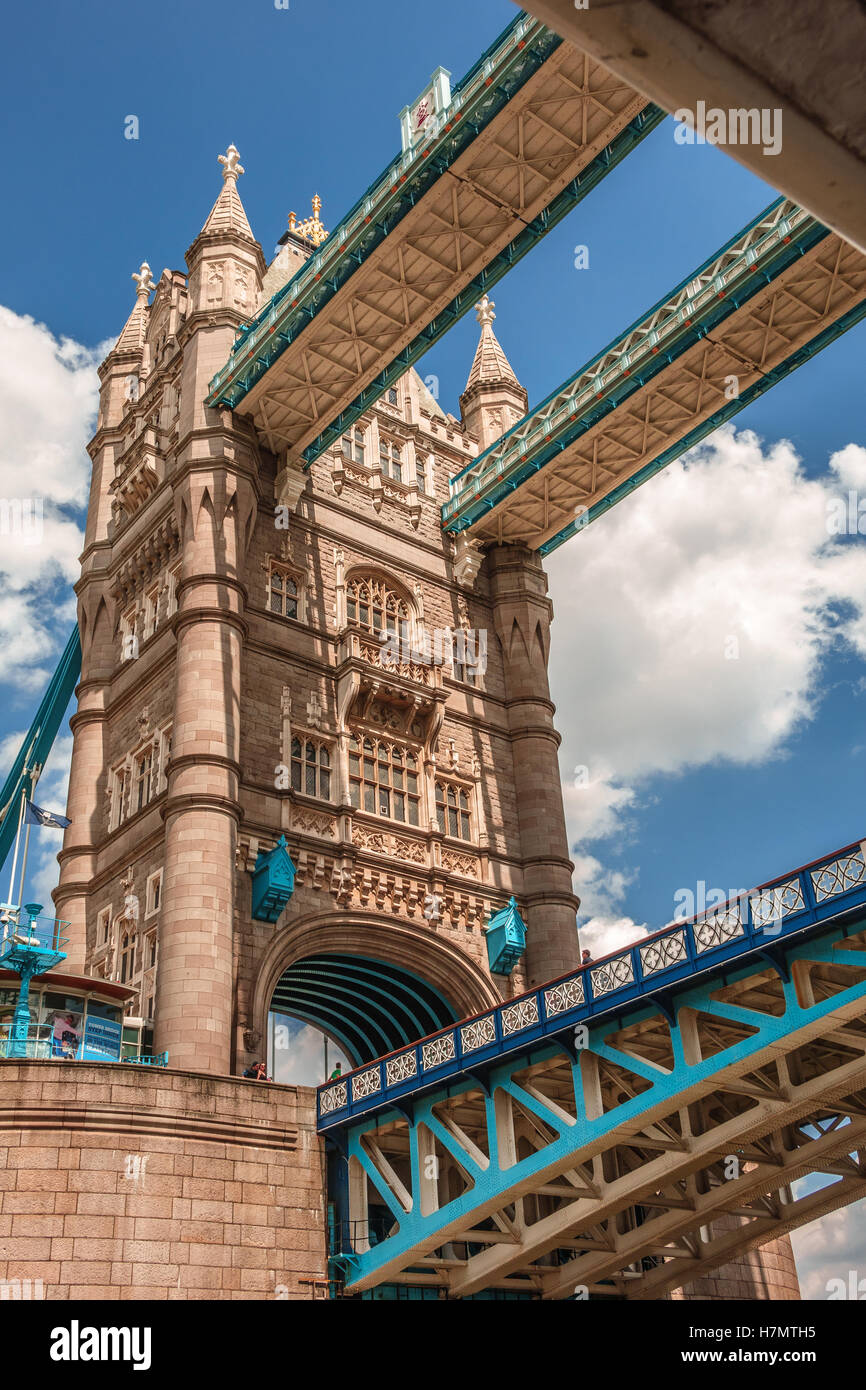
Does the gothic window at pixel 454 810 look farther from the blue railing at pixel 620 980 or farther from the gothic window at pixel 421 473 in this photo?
the blue railing at pixel 620 980

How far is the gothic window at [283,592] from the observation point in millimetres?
39688

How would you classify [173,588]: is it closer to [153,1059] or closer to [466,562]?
[466,562]

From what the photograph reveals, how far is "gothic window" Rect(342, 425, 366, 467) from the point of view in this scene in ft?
149

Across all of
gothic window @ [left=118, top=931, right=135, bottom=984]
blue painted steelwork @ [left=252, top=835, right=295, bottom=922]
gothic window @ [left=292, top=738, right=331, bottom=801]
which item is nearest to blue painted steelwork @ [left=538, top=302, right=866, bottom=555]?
gothic window @ [left=292, top=738, right=331, bottom=801]

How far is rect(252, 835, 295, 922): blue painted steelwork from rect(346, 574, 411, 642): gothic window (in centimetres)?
1009

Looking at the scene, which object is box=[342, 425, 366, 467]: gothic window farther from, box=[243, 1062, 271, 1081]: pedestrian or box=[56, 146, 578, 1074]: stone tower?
box=[243, 1062, 271, 1081]: pedestrian

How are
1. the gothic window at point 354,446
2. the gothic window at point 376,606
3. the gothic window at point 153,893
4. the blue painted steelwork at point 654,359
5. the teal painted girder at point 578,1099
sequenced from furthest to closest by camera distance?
1. the gothic window at point 354,446
2. the gothic window at point 376,606
3. the blue painted steelwork at point 654,359
4. the gothic window at point 153,893
5. the teal painted girder at point 578,1099

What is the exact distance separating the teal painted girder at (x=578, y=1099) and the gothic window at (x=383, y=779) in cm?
1191

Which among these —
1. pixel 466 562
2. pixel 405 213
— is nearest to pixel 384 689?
pixel 466 562

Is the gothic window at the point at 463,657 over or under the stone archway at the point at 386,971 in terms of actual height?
over

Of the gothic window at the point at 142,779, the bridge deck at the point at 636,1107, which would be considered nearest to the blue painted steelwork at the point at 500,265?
the gothic window at the point at 142,779

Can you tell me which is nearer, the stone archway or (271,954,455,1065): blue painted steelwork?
the stone archway
